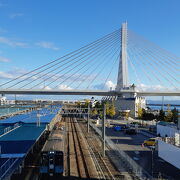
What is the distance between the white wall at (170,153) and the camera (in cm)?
1167

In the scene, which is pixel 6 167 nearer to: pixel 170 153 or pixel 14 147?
pixel 14 147

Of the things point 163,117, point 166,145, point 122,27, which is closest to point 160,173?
point 166,145

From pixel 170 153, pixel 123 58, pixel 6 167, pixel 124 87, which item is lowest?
pixel 6 167

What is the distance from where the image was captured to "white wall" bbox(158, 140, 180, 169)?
460 inches

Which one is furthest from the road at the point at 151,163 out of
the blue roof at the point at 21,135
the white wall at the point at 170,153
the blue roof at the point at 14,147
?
the blue roof at the point at 21,135

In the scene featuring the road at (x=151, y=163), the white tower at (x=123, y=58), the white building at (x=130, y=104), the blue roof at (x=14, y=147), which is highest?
the white tower at (x=123, y=58)

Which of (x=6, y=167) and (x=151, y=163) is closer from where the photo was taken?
(x=6, y=167)

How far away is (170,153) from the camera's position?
12422 mm

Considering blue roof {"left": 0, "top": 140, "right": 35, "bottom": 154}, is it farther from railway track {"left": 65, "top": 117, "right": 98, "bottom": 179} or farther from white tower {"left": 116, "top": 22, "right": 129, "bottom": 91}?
white tower {"left": 116, "top": 22, "right": 129, "bottom": 91}

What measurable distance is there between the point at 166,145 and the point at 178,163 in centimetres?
141

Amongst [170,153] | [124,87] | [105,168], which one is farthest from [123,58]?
[170,153]

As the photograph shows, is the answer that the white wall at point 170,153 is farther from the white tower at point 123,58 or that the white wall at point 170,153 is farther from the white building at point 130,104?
the white building at point 130,104

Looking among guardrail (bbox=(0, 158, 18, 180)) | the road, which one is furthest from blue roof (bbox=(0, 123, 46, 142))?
the road

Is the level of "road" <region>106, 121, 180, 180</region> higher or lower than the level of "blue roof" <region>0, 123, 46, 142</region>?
lower
